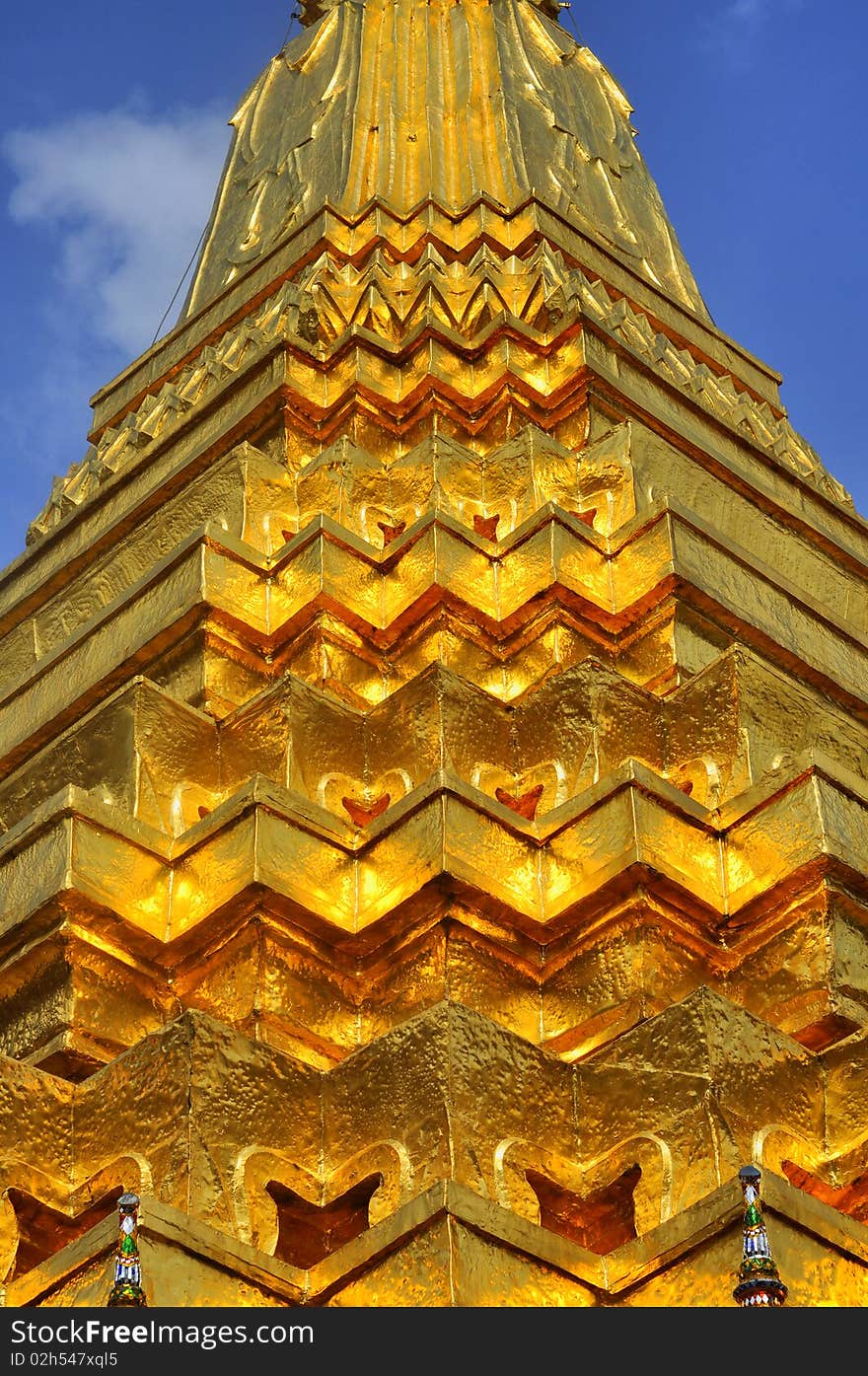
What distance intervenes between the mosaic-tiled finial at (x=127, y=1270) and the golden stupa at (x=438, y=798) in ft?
2.14

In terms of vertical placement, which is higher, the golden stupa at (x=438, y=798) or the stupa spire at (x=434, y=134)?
the stupa spire at (x=434, y=134)

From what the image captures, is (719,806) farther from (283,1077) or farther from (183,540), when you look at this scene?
(183,540)

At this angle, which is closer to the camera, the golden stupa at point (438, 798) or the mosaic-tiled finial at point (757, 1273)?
the mosaic-tiled finial at point (757, 1273)

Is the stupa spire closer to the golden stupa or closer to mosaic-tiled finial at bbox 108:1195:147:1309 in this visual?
the golden stupa

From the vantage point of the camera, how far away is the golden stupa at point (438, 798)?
977cm

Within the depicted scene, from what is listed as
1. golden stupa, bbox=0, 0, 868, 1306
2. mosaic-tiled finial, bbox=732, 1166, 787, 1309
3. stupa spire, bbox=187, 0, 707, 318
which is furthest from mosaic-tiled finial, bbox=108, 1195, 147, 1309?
stupa spire, bbox=187, 0, 707, 318

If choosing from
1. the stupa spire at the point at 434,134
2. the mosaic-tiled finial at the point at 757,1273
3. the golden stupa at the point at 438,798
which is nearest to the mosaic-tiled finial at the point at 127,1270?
the golden stupa at the point at 438,798

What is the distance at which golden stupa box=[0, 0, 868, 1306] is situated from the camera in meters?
9.77

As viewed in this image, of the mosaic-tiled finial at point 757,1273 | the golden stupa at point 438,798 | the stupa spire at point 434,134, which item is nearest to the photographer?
the mosaic-tiled finial at point 757,1273

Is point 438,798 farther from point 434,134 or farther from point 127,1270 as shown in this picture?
point 434,134

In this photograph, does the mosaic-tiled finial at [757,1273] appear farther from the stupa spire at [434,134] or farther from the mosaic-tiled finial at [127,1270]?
the stupa spire at [434,134]

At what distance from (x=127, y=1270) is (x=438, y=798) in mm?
3924

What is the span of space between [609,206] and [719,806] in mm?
9819

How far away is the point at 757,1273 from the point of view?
7.83 meters
